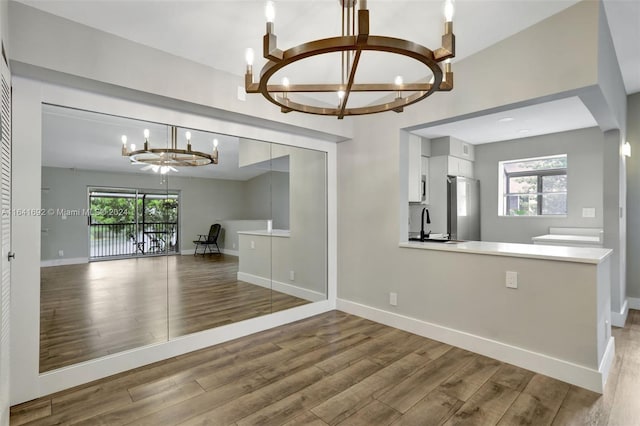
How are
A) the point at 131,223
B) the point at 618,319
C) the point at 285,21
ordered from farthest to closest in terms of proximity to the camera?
the point at 618,319
the point at 131,223
the point at 285,21

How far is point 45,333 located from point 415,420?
2.54 m

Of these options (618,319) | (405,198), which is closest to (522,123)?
(405,198)

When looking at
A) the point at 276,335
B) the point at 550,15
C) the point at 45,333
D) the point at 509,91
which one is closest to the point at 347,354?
the point at 276,335

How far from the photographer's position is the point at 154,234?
9.16 feet

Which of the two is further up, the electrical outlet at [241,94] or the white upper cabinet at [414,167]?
the electrical outlet at [241,94]

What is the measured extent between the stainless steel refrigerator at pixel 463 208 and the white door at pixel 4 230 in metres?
5.40

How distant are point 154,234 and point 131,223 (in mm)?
199

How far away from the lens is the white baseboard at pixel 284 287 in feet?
11.4

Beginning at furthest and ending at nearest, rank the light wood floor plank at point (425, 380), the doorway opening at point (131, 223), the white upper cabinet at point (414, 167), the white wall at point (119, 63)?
1. the white upper cabinet at point (414, 167)
2. the doorway opening at point (131, 223)
3. the light wood floor plank at point (425, 380)
4. the white wall at point (119, 63)

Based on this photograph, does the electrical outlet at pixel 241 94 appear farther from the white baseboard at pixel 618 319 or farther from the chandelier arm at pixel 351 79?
the white baseboard at pixel 618 319

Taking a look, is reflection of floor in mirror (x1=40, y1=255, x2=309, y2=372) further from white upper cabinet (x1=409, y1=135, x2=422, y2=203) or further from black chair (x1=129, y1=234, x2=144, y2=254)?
white upper cabinet (x1=409, y1=135, x2=422, y2=203)

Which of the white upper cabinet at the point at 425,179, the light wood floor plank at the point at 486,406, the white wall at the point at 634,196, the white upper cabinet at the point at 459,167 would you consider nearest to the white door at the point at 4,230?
the light wood floor plank at the point at 486,406

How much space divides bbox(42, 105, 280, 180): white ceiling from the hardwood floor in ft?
5.37

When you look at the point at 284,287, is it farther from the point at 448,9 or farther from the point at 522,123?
the point at 522,123
